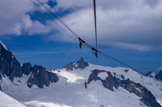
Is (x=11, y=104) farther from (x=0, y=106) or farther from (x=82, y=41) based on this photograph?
(x=82, y=41)

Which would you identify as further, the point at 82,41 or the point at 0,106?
the point at 82,41

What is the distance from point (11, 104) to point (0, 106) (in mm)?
1264

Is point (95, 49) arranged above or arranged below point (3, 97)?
above

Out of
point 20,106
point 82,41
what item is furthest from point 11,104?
point 82,41

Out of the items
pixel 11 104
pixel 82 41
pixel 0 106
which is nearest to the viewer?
pixel 0 106

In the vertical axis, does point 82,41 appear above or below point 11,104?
above

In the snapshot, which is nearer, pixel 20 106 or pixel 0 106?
pixel 0 106

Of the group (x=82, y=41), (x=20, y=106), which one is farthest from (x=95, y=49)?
(x=20, y=106)

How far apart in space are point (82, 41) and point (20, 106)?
803 centimetres

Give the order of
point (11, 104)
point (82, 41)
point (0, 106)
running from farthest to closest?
1. point (82, 41)
2. point (11, 104)
3. point (0, 106)

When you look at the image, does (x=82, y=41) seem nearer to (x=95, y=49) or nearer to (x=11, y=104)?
(x=95, y=49)

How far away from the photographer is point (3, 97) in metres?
16.5

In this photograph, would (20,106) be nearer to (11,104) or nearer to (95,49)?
(11,104)

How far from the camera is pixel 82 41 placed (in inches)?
709
